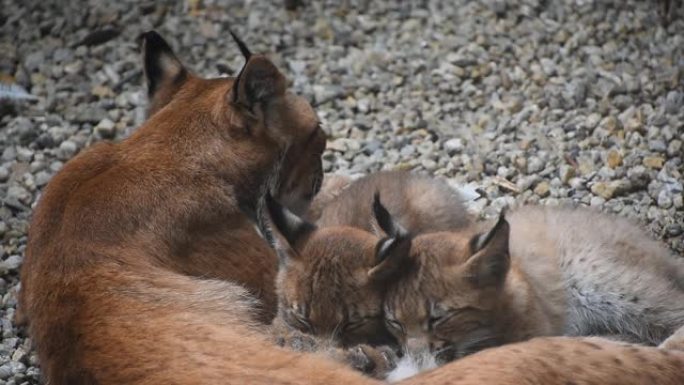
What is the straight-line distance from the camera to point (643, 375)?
3.80 m

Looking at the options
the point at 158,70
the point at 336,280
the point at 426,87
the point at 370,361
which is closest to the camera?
the point at 370,361

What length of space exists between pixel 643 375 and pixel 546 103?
141 inches

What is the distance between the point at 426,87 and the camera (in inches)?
297

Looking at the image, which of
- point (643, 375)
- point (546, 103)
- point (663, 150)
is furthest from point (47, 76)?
point (643, 375)

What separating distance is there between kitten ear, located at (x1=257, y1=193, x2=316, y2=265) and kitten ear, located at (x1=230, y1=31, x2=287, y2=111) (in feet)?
1.69

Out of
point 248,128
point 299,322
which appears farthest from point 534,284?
point 248,128

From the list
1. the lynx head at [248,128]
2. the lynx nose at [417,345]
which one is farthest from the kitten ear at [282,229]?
the lynx nose at [417,345]

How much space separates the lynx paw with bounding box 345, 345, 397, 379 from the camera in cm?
443

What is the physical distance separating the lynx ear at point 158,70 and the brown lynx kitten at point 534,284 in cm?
147

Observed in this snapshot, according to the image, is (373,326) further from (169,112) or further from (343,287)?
(169,112)

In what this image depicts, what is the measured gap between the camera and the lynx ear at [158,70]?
5.48 metres

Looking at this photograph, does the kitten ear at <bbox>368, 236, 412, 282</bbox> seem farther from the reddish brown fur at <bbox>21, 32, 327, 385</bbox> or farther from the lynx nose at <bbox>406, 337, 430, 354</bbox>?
the reddish brown fur at <bbox>21, 32, 327, 385</bbox>

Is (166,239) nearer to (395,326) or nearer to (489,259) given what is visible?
(395,326)

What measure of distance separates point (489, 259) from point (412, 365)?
0.56m
